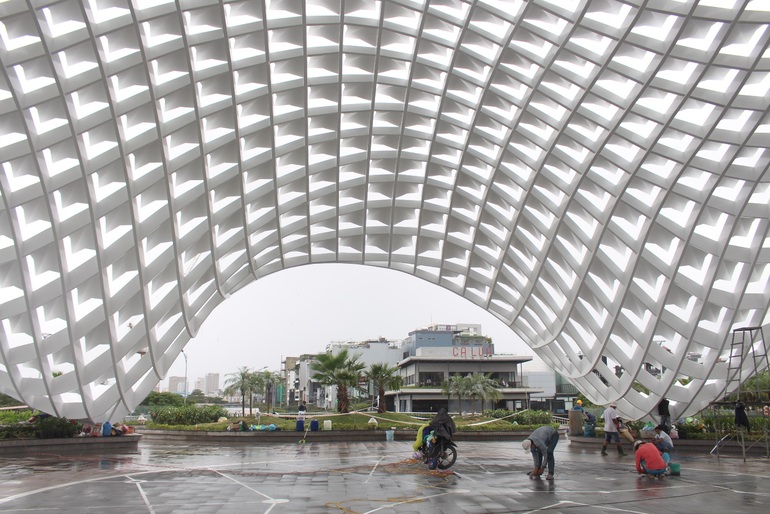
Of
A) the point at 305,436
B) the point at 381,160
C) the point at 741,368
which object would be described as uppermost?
the point at 381,160

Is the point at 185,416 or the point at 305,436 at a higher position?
the point at 185,416

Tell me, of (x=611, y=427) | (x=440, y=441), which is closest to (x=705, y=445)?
(x=611, y=427)

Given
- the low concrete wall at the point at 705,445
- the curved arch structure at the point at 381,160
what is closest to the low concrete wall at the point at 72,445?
the curved arch structure at the point at 381,160

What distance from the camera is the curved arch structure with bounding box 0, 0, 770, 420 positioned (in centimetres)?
2084

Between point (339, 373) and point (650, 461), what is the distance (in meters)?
31.7

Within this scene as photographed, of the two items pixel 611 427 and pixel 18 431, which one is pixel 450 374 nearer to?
pixel 611 427

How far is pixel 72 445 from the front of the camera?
3017 centimetres

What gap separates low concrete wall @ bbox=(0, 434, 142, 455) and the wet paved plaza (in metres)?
2.79

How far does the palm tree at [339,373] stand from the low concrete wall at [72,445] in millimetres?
17432

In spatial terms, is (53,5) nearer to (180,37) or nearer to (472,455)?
(180,37)

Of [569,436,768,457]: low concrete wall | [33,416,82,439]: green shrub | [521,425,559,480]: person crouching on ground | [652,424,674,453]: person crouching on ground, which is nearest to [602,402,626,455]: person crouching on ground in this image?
[569,436,768,457]: low concrete wall

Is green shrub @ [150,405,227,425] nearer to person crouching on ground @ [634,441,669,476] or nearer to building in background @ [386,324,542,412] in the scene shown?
person crouching on ground @ [634,441,669,476]

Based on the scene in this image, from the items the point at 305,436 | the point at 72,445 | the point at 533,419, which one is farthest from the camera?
the point at 533,419

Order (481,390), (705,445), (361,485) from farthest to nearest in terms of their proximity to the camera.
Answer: (481,390), (705,445), (361,485)
